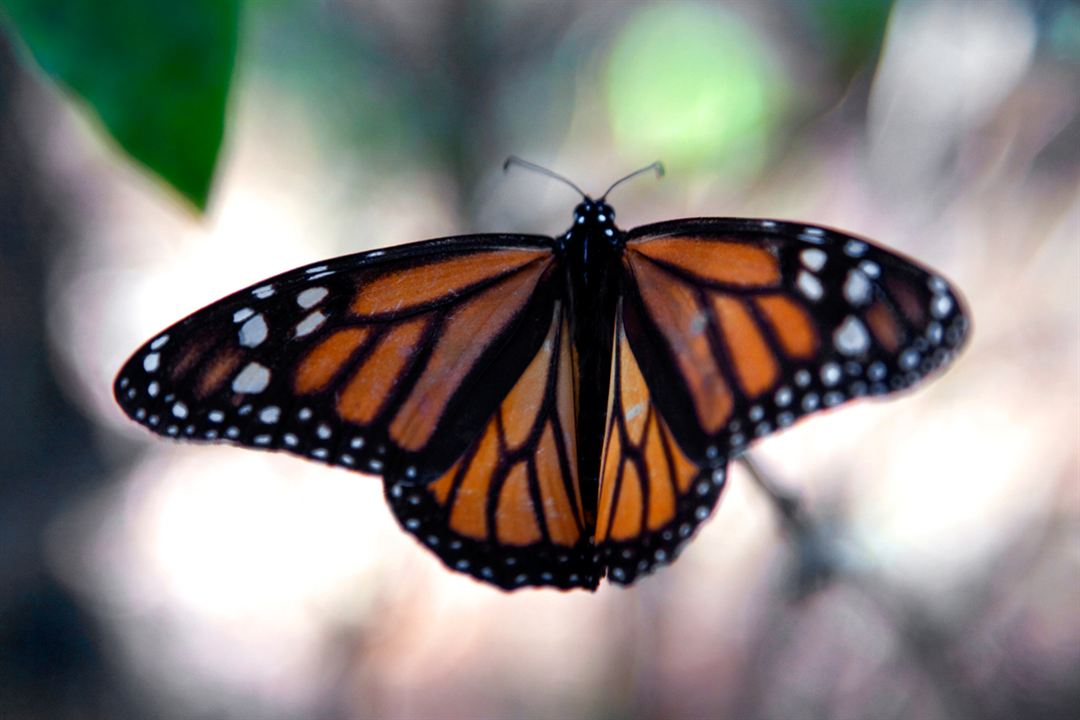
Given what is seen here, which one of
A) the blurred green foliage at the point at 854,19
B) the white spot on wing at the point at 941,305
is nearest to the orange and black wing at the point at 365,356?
the white spot on wing at the point at 941,305

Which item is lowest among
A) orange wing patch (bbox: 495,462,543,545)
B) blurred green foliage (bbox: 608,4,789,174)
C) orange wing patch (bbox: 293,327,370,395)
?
orange wing patch (bbox: 495,462,543,545)

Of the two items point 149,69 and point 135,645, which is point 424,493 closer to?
point 149,69

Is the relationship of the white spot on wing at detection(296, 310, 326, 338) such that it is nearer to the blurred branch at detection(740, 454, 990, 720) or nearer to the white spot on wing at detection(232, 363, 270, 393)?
the white spot on wing at detection(232, 363, 270, 393)

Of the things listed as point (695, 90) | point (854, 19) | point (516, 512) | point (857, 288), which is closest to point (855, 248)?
point (857, 288)

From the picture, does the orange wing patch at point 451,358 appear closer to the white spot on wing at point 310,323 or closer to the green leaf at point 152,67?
the white spot on wing at point 310,323

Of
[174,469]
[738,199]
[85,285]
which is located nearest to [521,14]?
[738,199]

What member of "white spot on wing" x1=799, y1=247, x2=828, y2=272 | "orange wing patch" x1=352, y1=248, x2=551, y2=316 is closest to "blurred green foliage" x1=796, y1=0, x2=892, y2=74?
"white spot on wing" x1=799, y1=247, x2=828, y2=272
